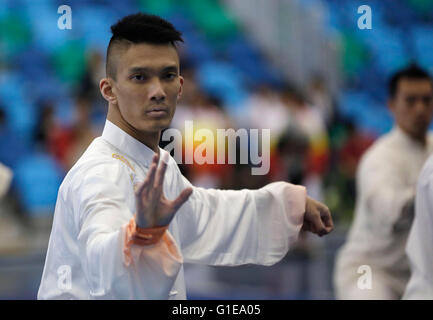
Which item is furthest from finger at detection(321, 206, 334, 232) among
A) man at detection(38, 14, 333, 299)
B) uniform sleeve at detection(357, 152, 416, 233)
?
uniform sleeve at detection(357, 152, 416, 233)

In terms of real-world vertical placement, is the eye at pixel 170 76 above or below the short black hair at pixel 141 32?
below

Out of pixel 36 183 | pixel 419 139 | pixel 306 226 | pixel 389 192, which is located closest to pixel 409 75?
pixel 419 139

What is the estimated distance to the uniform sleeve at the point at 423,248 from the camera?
3213mm

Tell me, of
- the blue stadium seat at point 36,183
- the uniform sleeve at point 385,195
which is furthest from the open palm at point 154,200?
the blue stadium seat at point 36,183

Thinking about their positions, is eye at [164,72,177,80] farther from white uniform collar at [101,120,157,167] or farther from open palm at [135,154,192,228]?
open palm at [135,154,192,228]

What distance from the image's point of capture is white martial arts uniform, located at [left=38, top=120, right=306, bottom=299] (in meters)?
2.12

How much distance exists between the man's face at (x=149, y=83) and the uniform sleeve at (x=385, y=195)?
72.4 inches

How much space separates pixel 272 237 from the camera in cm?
280

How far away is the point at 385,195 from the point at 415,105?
74cm

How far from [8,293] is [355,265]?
3603mm

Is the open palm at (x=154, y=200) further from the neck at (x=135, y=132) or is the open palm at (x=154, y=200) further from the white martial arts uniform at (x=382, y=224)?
the white martial arts uniform at (x=382, y=224)

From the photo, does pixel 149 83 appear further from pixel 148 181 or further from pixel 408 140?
pixel 408 140
